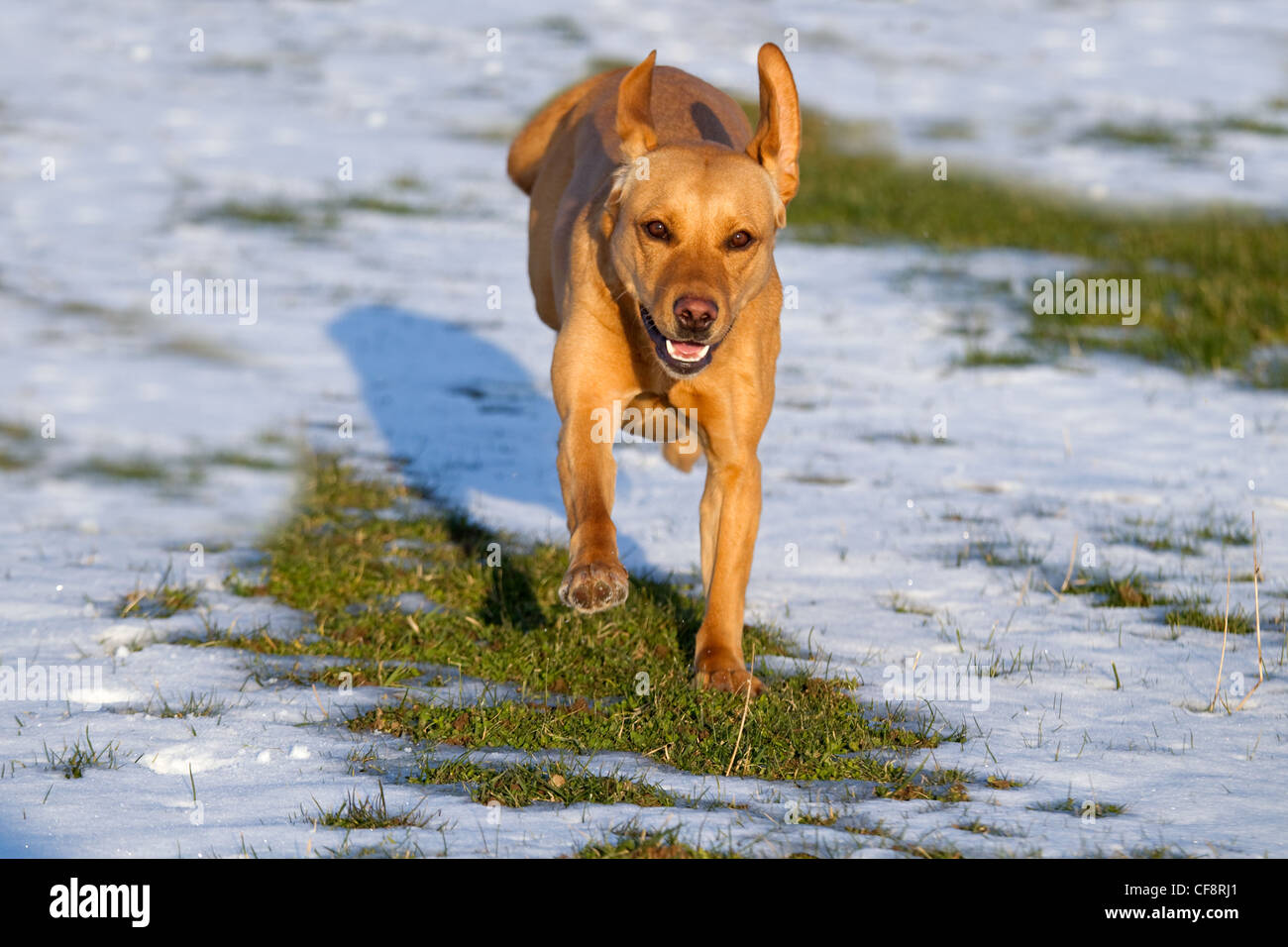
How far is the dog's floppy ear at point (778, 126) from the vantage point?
208 inches

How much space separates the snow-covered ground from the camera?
4008 millimetres

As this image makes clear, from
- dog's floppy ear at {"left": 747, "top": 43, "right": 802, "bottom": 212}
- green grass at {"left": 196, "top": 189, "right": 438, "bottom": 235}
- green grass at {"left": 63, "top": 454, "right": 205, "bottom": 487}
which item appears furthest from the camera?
green grass at {"left": 196, "top": 189, "right": 438, "bottom": 235}

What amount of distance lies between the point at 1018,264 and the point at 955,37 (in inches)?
611

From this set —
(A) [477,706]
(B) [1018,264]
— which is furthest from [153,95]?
(A) [477,706]

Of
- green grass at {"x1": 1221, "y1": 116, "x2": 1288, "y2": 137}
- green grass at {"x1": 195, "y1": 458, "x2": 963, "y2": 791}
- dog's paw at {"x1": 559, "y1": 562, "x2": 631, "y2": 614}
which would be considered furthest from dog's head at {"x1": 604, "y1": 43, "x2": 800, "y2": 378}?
green grass at {"x1": 1221, "y1": 116, "x2": 1288, "y2": 137}

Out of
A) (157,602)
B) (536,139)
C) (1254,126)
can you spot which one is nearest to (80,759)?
(157,602)

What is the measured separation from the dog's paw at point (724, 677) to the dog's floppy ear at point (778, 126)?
170cm

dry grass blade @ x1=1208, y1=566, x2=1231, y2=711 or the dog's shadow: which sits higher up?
dry grass blade @ x1=1208, y1=566, x2=1231, y2=711

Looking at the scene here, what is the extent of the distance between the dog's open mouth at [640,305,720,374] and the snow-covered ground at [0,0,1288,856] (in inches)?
50.1

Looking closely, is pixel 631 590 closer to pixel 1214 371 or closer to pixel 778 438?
pixel 778 438

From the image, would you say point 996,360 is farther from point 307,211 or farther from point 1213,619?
point 307,211

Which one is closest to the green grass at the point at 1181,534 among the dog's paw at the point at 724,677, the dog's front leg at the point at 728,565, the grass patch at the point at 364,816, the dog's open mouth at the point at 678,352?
the dog's front leg at the point at 728,565

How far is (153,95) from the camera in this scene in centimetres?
2269

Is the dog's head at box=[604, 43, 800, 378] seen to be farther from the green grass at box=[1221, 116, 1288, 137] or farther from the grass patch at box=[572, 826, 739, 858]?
the green grass at box=[1221, 116, 1288, 137]
